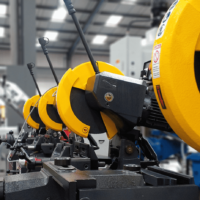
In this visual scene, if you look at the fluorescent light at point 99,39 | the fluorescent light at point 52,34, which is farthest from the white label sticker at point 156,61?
the fluorescent light at point 99,39

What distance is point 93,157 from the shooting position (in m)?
1.40

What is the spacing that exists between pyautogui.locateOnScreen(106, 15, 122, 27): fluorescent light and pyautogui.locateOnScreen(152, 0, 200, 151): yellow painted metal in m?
10.2

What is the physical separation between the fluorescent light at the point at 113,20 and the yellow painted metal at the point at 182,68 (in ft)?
33.5

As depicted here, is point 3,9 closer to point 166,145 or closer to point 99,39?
point 99,39

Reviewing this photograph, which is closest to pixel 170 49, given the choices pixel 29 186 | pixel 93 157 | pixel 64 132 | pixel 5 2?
pixel 29 186

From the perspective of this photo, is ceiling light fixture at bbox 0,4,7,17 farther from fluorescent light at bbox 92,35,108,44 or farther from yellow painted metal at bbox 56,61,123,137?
yellow painted metal at bbox 56,61,123,137

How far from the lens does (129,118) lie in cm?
120

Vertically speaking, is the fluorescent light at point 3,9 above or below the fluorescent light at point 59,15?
below

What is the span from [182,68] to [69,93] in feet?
2.37

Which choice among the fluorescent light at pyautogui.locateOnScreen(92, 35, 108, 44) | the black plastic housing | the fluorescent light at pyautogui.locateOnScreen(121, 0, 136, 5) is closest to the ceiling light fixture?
the fluorescent light at pyautogui.locateOnScreen(121, 0, 136, 5)

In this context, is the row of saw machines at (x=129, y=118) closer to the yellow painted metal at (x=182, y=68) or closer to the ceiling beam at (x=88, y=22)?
the yellow painted metal at (x=182, y=68)

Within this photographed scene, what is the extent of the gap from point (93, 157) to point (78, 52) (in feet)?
46.4

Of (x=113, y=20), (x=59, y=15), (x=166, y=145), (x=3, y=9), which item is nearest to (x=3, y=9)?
(x=3, y=9)

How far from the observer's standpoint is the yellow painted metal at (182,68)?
28.4 inches
